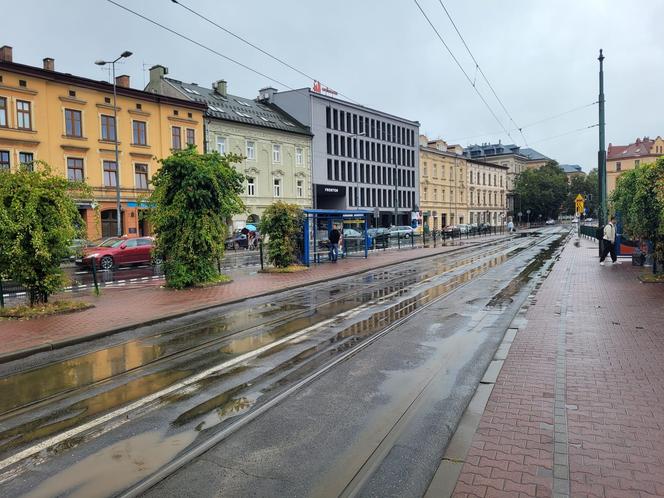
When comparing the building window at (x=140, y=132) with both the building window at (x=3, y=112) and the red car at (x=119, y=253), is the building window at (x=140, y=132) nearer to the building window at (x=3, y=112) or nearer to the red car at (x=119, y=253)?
the building window at (x=3, y=112)

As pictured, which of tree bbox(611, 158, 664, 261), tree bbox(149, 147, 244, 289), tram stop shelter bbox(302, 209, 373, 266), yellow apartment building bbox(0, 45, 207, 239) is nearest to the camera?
tree bbox(611, 158, 664, 261)

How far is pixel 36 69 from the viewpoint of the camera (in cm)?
3203

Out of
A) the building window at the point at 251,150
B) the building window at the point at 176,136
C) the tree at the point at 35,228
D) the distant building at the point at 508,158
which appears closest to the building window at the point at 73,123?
the building window at the point at 176,136

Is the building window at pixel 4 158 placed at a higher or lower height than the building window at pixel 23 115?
lower

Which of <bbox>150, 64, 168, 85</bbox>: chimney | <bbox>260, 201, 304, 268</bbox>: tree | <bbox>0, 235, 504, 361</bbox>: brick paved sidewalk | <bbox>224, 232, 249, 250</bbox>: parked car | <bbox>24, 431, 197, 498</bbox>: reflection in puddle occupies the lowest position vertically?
<bbox>24, 431, 197, 498</bbox>: reflection in puddle

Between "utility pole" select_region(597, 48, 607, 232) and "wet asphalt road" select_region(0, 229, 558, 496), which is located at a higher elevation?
"utility pole" select_region(597, 48, 607, 232)

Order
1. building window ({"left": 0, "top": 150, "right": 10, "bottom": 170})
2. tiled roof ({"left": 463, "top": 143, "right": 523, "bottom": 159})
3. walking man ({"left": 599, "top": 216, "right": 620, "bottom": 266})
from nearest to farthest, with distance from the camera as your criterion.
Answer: walking man ({"left": 599, "top": 216, "right": 620, "bottom": 266}) < building window ({"left": 0, "top": 150, "right": 10, "bottom": 170}) < tiled roof ({"left": 463, "top": 143, "right": 523, "bottom": 159})

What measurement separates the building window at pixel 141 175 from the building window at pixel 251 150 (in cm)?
1043

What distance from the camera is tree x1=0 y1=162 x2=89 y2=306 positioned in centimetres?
1097

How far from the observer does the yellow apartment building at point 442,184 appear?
74.5m

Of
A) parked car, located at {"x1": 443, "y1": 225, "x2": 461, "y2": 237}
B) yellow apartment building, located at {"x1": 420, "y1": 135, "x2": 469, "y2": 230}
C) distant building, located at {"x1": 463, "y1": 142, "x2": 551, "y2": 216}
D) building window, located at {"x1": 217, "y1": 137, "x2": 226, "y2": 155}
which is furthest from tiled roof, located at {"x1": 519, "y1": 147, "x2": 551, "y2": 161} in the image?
building window, located at {"x1": 217, "y1": 137, "x2": 226, "y2": 155}

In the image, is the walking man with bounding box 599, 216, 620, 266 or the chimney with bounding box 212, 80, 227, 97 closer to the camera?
the walking man with bounding box 599, 216, 620, 266

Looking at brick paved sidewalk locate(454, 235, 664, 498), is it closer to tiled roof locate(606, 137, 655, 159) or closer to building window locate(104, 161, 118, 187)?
building window locate(104, 161, 118, 187)

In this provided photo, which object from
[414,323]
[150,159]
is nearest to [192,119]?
[150,159]
